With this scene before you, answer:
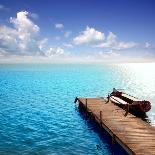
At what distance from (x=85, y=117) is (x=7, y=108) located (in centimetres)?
1724

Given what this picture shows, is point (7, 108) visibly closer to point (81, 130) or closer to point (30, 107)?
point (30, 107)

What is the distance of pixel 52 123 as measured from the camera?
43.2 meters

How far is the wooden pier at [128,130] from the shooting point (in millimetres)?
25375

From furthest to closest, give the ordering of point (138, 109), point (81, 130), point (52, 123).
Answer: point (138, 109), point (52, 123), point (81, 130)

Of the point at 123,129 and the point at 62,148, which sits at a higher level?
the point at 123,129

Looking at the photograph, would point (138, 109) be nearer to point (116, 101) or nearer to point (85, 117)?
point (116, 101)

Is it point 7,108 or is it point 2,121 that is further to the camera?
point 7,108

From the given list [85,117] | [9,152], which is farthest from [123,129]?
[85,117]

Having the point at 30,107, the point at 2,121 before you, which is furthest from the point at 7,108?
the point at 2,121

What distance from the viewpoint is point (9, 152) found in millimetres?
30031

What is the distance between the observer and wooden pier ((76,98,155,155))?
83.3 ft

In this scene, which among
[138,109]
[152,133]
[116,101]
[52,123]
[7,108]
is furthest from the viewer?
[7,108]

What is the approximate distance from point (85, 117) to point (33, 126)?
990 cm

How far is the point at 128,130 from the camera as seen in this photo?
31.3 meters
